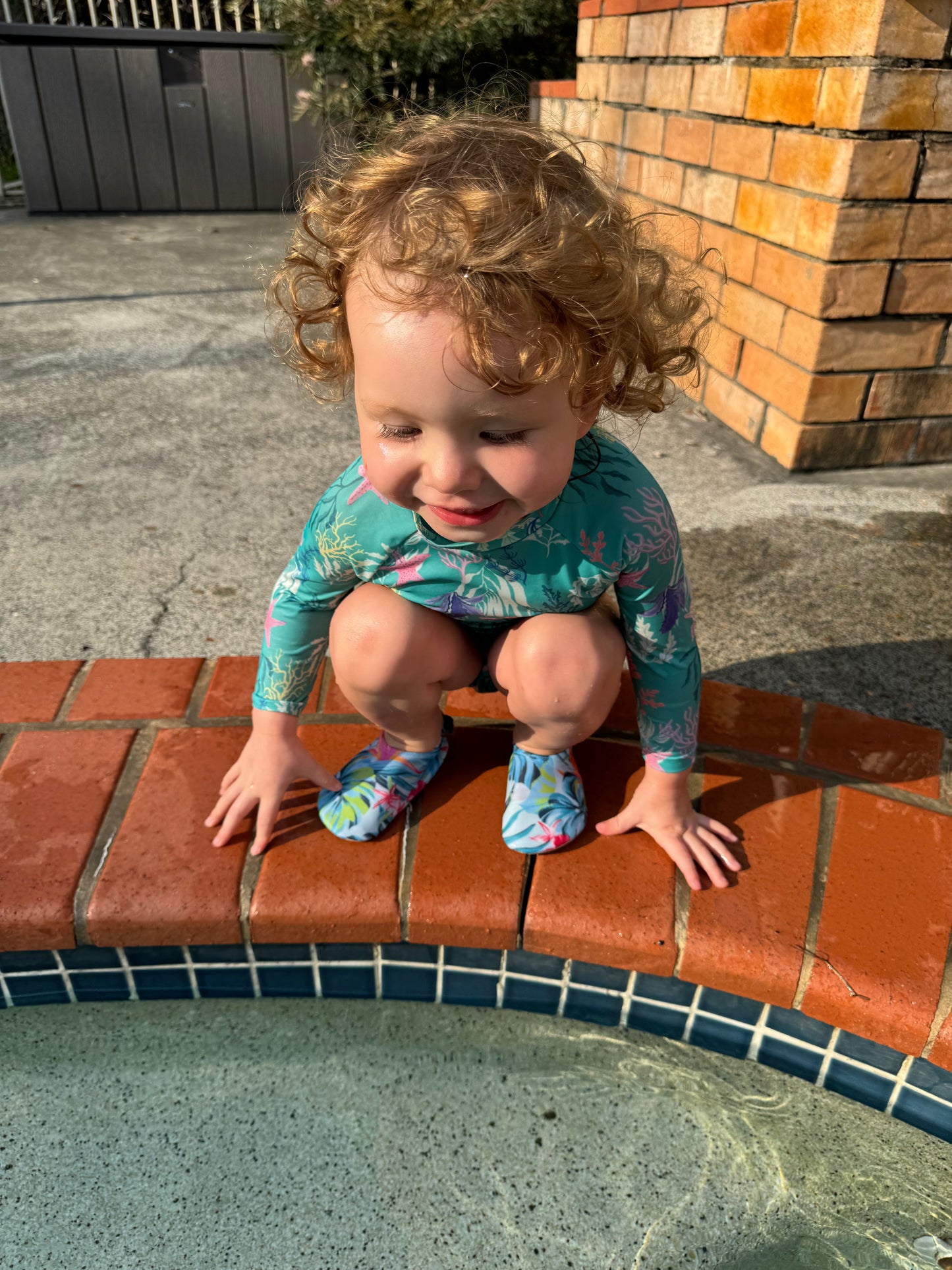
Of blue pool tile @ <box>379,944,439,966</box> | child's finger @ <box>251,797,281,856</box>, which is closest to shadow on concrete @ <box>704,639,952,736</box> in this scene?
blue pool tile @ <box>379,944,439,966</box>

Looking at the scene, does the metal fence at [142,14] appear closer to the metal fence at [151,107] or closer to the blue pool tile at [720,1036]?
the metal fence at [151,107]

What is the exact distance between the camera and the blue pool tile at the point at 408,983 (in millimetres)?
1576

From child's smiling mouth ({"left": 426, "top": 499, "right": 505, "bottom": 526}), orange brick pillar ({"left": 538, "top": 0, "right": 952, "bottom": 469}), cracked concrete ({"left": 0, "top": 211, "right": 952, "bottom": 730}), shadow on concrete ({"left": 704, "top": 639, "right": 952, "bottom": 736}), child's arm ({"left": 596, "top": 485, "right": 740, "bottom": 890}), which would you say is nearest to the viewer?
child's smiling mouth ({"left": 426, "top": 499, "right": 505, "bottom": 526})

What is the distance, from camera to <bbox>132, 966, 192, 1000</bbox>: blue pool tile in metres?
1.58

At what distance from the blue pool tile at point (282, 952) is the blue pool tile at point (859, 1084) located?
0.82 meters

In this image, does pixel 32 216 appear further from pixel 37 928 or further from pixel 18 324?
pixel 37 928

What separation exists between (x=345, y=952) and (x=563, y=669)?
57cm

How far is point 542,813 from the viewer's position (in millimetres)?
1557

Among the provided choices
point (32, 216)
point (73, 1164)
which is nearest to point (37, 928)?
point (73, 1164)

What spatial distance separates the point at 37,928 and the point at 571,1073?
2.75ft

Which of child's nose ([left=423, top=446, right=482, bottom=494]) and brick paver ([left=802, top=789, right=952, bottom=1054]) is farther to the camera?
brick paver ([left=802, top=789, right=952, bottom=1054])

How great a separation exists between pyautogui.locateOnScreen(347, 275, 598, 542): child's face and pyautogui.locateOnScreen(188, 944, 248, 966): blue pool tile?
30.9 inches

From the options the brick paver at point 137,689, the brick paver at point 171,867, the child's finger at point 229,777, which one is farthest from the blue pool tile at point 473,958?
the brick paver at point 137,689

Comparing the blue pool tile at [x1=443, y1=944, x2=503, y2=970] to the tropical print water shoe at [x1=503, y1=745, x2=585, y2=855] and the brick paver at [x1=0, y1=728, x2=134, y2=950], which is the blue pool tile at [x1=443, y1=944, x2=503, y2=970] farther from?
the brick paver at [x1=0, y1=728, x2=134, y2=950]
